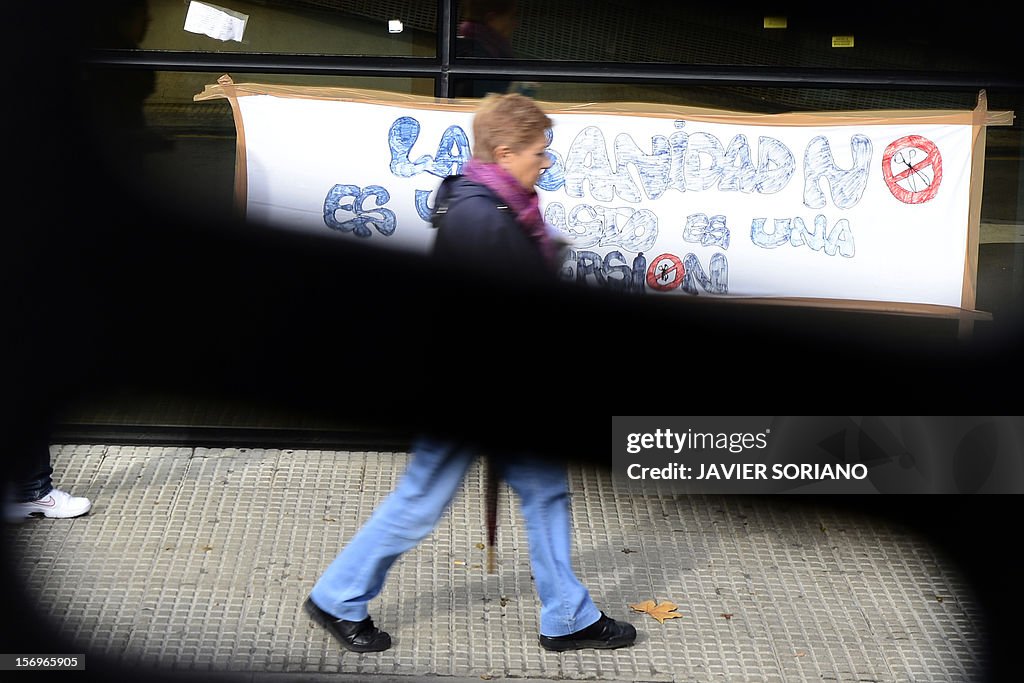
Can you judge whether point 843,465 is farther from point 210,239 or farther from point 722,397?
point 210,239

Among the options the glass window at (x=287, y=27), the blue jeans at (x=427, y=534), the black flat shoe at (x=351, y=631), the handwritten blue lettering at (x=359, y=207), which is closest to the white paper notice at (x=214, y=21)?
the glass window at (x=287, y=27)

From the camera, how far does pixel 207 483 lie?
4406 millimetres

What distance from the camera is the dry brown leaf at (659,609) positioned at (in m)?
3.51

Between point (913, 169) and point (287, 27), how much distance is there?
242 cm

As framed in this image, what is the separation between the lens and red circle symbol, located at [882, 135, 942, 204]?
427 centimetres

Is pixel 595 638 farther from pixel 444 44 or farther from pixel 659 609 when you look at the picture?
pixel 444 44

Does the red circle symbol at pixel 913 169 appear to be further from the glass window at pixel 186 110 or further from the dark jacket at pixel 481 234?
the dark jacket at pixel 481 234

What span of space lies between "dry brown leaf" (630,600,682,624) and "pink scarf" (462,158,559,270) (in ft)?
4.48

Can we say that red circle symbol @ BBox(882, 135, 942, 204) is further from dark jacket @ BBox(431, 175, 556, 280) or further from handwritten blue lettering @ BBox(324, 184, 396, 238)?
dark jacket @ BBox(431, 175, 556, 280)

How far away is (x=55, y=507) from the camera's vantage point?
3.94 m

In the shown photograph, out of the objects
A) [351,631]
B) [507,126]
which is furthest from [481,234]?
[351,631]

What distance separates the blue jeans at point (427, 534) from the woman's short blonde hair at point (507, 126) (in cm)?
78

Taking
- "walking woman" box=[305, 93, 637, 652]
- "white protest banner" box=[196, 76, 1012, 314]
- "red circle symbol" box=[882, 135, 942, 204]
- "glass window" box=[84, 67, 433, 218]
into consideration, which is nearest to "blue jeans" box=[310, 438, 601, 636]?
"walking woman" box=[305, 93, 637, 652]

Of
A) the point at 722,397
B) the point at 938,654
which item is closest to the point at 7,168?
the point at 722,397
